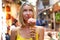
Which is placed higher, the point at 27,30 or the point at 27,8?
the point at 27,8

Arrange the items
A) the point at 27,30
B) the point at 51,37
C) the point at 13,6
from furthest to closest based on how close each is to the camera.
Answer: the point at 13,6 → the point at 51,37 → the point at 27,30

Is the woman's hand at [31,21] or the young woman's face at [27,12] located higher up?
the young woman's face at [27,12]

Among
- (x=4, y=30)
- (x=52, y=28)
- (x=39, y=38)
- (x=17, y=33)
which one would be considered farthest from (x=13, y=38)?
(x=52, y=28)

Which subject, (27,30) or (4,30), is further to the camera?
(4,30)

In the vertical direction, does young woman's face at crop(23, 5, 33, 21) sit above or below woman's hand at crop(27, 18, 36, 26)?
above

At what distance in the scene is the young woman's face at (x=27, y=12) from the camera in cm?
84

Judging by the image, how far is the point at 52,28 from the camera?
129cm

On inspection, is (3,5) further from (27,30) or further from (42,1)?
(27,30)

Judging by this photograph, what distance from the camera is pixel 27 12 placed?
847mm

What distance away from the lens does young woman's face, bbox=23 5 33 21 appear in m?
0.84

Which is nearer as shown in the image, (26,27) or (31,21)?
(31,21)

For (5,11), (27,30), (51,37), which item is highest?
(5,11)

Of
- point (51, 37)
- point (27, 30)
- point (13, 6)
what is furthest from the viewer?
point (13, 6)

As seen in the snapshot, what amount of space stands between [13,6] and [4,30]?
25cm
